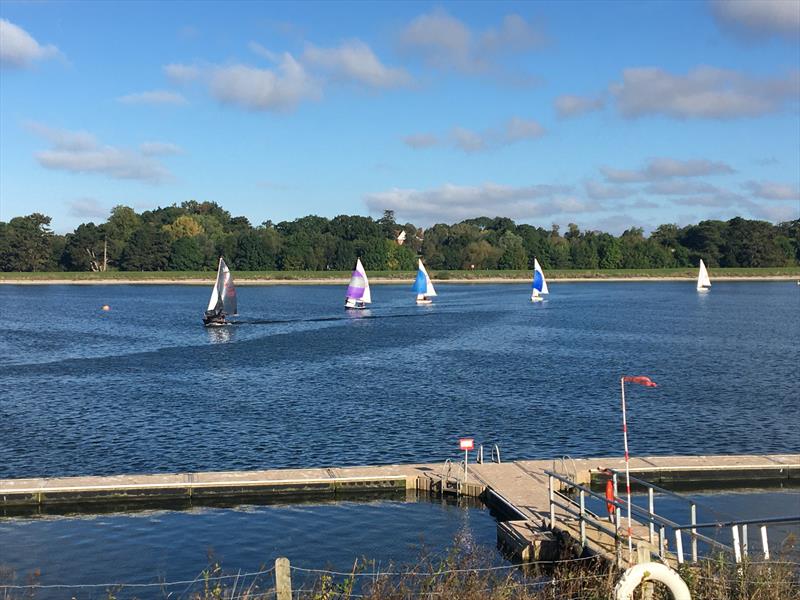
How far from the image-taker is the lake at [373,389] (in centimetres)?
3822

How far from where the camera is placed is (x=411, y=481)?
1185 inches

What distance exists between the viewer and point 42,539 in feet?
83.8

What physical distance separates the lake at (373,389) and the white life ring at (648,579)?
856 inches

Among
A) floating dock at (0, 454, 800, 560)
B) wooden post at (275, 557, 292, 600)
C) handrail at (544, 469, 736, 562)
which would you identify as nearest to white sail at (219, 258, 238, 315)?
floating dock at (0, 454, 800, 560)

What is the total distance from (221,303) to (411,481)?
236 feet

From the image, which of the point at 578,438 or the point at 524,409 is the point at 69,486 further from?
the point at 524,409

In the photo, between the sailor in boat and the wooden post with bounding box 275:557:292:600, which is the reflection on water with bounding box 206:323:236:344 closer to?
the sailor in boat

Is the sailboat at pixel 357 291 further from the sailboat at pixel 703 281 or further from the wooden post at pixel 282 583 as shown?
the wooden post at pixel 282 583

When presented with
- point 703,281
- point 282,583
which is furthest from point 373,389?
point 703,281

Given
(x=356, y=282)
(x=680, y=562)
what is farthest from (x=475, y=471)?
(x=356, y=282)

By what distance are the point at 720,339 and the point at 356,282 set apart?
5191cm

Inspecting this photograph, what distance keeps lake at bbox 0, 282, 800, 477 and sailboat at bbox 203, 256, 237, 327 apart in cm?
276

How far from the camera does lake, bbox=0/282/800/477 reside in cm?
3822

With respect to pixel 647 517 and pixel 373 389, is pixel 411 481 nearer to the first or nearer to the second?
pixel 647 517
